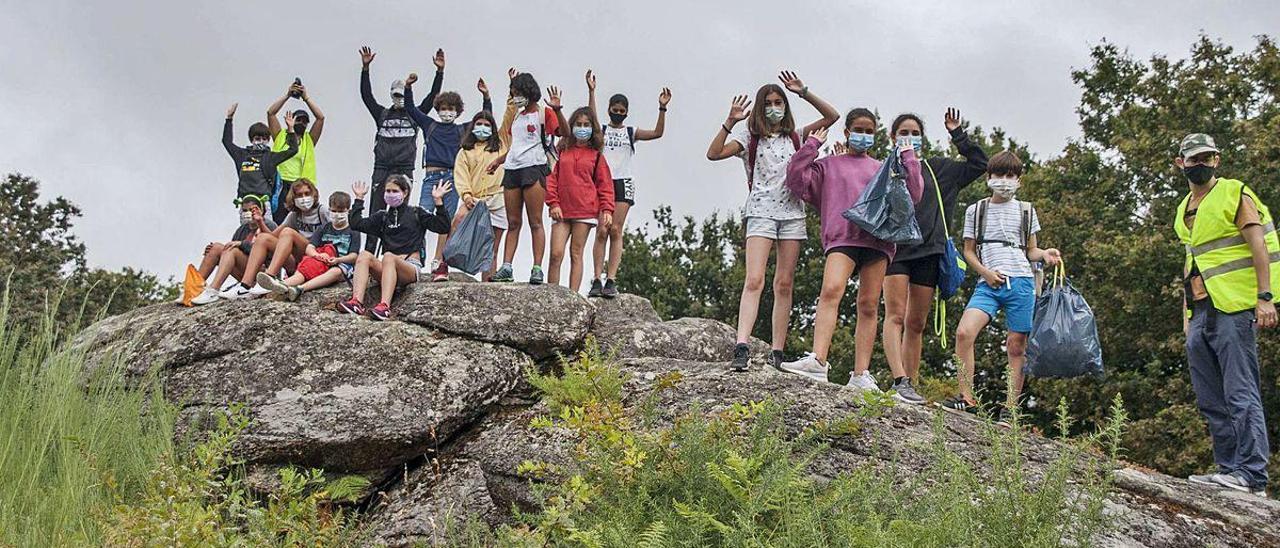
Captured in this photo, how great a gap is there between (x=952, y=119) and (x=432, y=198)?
490cm

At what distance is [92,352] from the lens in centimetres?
734

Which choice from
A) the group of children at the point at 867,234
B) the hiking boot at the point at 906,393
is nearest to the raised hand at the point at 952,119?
the group of children at the point at 867,234

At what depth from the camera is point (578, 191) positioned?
29.6 ft

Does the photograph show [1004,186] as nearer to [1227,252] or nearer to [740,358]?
[1227,252]

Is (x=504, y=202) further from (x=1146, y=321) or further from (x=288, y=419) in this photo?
(x=1146, y=321)

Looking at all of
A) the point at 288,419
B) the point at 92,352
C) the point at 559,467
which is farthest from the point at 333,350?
the point at 559,467

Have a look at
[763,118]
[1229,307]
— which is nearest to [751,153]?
[763,118]

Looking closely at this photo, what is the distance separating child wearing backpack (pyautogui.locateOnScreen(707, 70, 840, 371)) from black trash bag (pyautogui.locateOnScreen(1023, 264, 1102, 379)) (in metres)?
1.57

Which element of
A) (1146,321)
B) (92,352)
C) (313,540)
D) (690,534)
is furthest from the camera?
(1146,321)

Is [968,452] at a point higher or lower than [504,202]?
lower

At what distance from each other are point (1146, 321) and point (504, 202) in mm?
14757

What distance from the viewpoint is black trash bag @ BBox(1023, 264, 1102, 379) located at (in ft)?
22.4

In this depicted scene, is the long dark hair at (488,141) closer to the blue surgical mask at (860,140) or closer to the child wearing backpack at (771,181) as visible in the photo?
the child wearing backpack at (771,181)

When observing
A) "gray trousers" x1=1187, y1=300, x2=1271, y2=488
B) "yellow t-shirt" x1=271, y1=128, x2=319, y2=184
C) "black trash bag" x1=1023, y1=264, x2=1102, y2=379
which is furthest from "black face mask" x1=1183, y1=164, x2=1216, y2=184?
"yellow t-shirt" x1=271, y1=128, x2=319, y2=184
